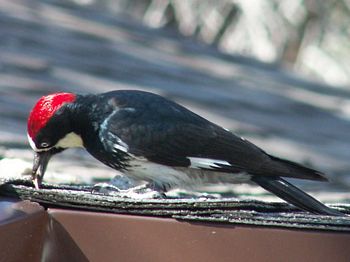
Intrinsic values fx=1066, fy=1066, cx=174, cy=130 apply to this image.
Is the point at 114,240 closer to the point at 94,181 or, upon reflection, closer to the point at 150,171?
the point at 150,171

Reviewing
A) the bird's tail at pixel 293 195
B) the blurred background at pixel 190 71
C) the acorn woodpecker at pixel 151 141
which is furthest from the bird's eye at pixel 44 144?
the bird's tail at pixel 293 195

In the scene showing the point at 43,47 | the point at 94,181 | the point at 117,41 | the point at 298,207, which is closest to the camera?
the point at 298,207

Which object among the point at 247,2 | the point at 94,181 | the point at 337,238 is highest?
the point at 247,2

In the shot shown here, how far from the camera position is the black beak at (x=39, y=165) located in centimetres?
330

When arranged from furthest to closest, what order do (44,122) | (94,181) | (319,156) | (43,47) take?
(43,47), (319,156), (94,181), (44,122)

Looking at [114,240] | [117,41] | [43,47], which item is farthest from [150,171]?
[117,41]

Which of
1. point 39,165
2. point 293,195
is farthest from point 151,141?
point 293,195

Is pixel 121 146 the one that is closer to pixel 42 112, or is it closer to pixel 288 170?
pixel 42 112

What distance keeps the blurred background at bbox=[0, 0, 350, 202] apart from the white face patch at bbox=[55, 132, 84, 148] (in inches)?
6.0

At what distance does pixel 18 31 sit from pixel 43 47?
0.90 ft

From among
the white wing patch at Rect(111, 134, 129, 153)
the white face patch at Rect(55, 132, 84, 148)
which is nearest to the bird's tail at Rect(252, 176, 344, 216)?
the white wing patch at Rect(111, 134, 129, 153)

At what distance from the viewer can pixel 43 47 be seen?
7668 millimetres

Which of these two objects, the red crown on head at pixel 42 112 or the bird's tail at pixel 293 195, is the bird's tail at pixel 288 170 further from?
the red crown on head at pixel 42 112

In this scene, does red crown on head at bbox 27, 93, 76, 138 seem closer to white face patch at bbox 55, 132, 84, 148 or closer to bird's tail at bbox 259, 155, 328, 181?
white face patch at bbox 55, 132, 84, 148
